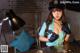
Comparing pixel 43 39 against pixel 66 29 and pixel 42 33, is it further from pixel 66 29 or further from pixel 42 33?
pixel 66 29

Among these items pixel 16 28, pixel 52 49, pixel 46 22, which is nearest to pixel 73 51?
pixel 52 49

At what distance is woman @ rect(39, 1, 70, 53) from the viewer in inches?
65.4

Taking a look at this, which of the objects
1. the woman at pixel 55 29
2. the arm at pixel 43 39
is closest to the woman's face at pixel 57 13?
the woman at pixel 55 29

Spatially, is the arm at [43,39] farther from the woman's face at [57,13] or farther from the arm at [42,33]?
the woman's face at [57,13]

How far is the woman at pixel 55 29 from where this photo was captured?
1.66m

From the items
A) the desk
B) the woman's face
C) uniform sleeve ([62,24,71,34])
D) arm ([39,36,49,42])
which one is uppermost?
the woman's face

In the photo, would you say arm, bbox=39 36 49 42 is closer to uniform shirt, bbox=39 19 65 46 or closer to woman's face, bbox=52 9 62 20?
uniform shirt, bbox=39 19 65 46

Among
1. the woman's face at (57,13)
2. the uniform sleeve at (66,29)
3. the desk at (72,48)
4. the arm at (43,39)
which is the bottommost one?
the desk at (72,48)

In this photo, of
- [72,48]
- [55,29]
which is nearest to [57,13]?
[55,29]

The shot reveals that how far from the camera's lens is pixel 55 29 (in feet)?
5.48

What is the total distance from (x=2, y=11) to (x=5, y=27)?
3.6 inches

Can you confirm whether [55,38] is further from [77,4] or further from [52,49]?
[77,4]

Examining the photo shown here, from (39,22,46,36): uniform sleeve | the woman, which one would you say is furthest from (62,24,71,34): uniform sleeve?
(39,22,46,36): uniform sleeve

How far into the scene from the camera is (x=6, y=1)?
164 centimetres
